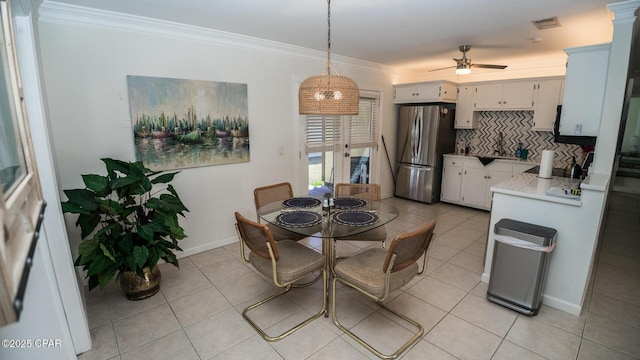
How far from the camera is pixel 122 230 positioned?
2.37 m

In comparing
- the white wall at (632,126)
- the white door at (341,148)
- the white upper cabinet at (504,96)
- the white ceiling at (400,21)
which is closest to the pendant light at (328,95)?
the white ceiling at (400,21)

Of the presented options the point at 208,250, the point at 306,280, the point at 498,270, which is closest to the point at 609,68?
the point at 498,270

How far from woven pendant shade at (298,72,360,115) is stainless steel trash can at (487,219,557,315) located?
161 centimetres

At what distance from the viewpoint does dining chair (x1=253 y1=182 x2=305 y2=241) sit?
2.72 meters

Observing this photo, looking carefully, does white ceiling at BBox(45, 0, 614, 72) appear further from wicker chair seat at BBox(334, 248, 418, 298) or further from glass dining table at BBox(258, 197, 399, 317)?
wicker chair seat at BBox(334, 248, 418, 298)

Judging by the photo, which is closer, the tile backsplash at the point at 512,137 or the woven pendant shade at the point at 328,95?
the woven pendant shade at the point at 328,95

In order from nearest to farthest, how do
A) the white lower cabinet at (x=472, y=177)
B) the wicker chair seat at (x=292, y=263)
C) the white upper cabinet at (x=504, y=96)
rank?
the wicker chair seat at (x=292, y=263) < the white upper cabinet at (x=504, y=96) < the white lower cabinet at (x=472, y=177)

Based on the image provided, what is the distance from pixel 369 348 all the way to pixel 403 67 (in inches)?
188

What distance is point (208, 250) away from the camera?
347cm

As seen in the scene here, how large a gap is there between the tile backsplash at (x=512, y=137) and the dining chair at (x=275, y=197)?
3.94 m

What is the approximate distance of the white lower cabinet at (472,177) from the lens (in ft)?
15.2

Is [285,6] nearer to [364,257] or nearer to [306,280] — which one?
[364,257]

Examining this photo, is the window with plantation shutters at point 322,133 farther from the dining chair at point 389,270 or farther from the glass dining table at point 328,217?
the dining chair at point 389,270

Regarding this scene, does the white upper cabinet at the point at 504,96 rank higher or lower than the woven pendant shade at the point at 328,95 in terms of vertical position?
higher
